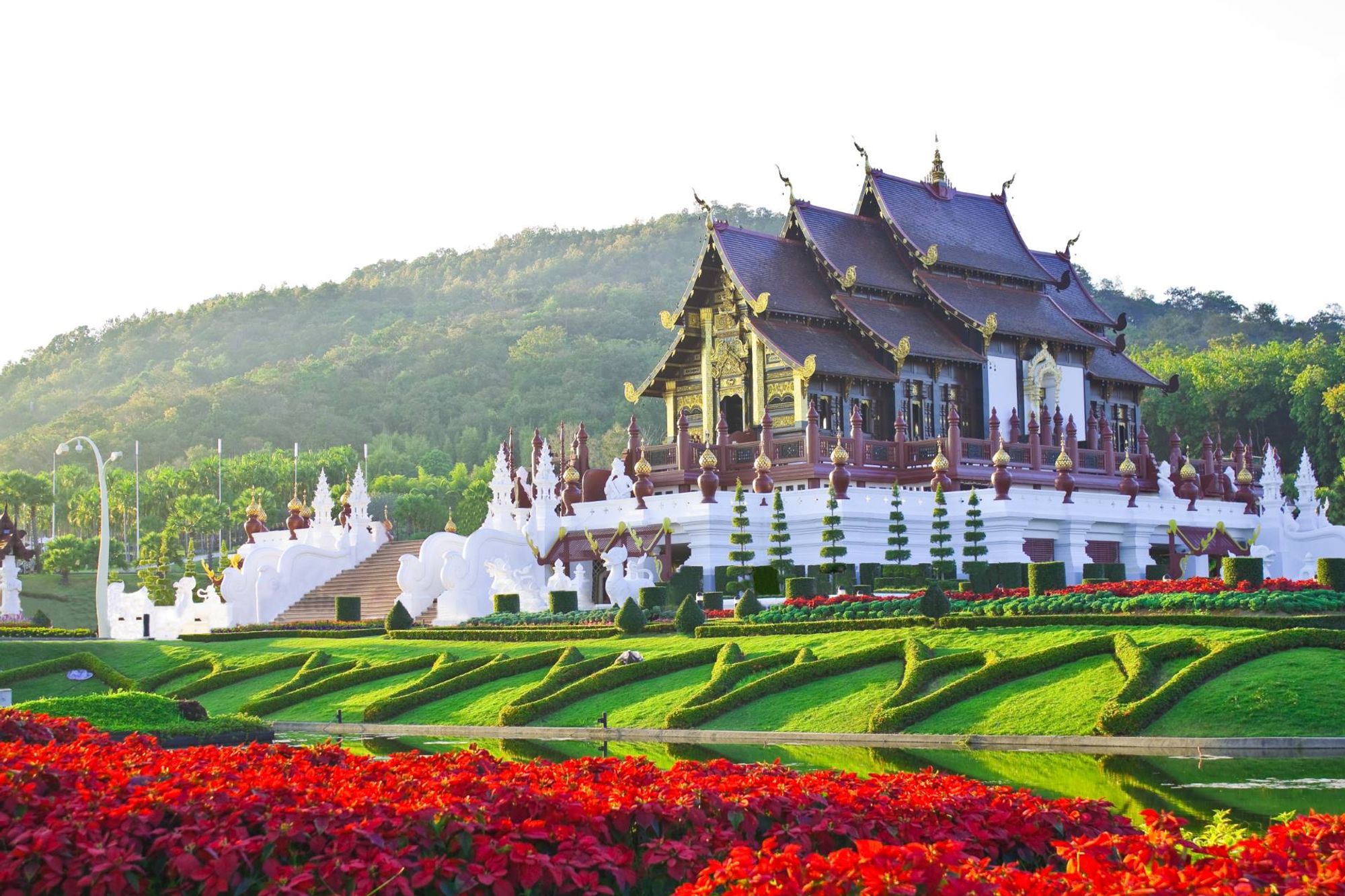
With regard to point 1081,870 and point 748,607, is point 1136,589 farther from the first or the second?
point 1081,870

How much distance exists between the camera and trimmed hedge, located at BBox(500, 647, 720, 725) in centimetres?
2572

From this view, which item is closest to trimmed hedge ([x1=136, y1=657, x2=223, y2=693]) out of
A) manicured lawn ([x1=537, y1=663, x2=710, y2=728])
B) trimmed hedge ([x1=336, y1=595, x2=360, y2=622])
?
→ trimmed hedge ([x1=336, y1=595, x2=360, y2=622])

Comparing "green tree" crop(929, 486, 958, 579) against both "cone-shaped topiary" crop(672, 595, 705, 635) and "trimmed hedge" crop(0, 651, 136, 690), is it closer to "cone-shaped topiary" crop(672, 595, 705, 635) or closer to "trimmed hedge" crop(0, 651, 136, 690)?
"cone-shaped topiary" crop(672, 595, 705, 635)

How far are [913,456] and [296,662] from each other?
18.5 m

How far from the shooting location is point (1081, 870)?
845 cm

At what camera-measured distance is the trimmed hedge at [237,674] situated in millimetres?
31062

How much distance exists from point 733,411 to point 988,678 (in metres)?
26.5

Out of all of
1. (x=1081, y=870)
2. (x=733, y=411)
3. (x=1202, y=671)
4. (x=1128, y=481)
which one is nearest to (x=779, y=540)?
(x=1128, y=481)

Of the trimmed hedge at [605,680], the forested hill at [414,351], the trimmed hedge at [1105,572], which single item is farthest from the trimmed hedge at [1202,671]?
the forested hill at [414,351]

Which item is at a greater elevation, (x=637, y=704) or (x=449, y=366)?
(x=449, y=366)

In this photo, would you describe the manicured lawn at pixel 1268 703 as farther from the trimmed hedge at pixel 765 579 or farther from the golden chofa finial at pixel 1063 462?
the golden chofa finial at pixel 1063 462

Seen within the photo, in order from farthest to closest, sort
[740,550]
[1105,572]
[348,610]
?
[348,610] < [740,550] < [1105,572]

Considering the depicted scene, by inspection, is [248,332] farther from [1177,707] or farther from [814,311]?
[1177,707]

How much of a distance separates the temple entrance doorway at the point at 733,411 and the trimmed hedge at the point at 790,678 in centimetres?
2263
